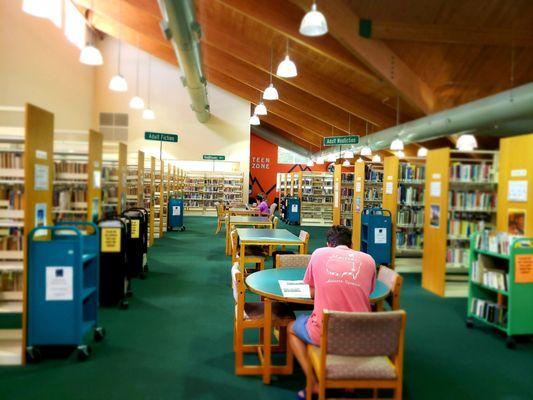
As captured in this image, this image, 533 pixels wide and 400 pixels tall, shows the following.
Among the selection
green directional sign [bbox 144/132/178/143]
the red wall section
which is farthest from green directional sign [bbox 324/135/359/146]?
the red wall section

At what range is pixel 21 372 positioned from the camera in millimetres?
3436

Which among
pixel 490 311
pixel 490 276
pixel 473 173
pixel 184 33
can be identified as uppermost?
pixel 184 33

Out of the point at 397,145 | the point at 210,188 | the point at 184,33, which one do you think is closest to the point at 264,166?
the point at 210,188

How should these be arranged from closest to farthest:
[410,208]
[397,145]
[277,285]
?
[277,285]
[410,208]
[397,145]

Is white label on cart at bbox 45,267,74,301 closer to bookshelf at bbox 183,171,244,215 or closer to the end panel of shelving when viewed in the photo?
the end panel of shelving

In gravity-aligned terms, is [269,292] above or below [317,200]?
below

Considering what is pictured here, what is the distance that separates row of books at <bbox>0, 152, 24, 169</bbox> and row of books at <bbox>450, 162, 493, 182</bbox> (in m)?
5.86

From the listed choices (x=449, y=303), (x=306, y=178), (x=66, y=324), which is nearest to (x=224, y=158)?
(x=306, y=178)

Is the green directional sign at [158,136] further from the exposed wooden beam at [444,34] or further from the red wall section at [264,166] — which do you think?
the red wall section at [264,166]

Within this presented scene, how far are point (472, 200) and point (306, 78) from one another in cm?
637

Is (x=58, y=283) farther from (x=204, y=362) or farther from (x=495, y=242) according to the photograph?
(x=495, y=242)

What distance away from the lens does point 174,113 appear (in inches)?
742

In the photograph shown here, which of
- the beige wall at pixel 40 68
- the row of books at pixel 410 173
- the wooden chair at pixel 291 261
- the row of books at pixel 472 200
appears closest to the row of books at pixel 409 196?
the row of books at pixel 410 173

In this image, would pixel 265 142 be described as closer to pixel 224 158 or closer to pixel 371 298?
pixel 224 158
